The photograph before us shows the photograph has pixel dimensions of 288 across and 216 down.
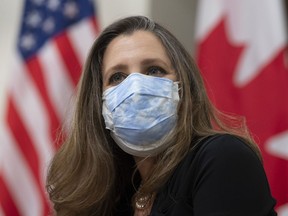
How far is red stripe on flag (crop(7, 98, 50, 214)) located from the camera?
317 cm

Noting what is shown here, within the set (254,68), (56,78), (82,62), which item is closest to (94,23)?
(82,62)

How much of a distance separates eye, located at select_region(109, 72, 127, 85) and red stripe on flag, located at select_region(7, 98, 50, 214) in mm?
1587

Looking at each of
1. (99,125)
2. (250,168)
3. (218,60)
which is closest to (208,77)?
(218,60)

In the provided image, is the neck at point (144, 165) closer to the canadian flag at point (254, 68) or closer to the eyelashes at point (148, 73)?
the eyelashes at point (148, 73)

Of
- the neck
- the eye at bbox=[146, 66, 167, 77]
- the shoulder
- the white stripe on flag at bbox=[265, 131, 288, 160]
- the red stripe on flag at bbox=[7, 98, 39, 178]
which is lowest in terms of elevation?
the white stripe on flag at bbox=[265, 131, 288, 160]

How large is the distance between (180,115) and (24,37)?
1.92 metres

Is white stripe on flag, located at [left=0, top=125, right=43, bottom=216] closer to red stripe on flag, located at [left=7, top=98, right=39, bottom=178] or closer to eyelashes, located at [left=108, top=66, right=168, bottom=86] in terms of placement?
red stripe on flag, located at [left=7, top=98, right=39, bottom=178]

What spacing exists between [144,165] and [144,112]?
16cm

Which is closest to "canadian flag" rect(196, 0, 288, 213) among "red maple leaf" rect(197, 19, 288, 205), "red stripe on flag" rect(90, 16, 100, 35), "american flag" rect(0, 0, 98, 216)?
"red maple leaf" rect(197, 19, 288, 205)

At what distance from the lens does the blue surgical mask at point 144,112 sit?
5.15ft

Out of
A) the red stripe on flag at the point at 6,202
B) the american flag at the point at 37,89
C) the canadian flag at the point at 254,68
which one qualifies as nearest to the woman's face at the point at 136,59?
the canadian flag at the point at 254,68

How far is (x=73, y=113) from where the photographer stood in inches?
71.0

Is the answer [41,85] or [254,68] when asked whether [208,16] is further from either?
[41,85]

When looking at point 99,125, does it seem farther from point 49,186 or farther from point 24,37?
point 24,37
